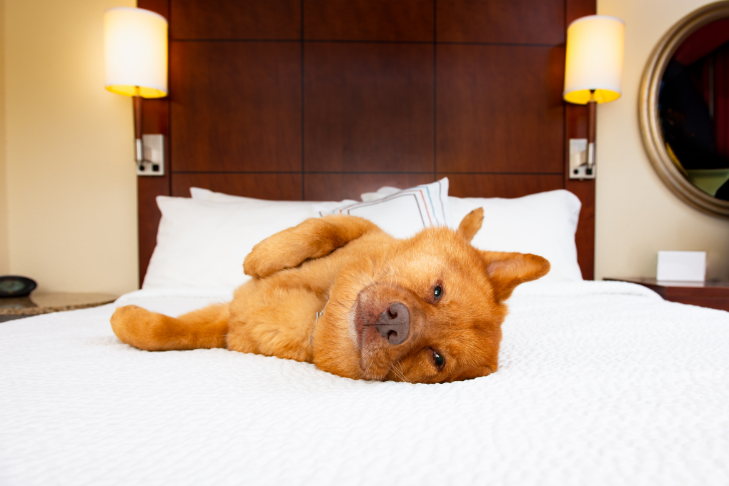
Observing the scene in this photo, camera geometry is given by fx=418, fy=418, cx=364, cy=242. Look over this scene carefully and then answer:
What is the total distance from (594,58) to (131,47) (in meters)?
3.01

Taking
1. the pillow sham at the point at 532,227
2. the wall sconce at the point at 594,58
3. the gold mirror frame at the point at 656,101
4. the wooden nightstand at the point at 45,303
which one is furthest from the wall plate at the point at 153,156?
the gold mirror frame at the point at 656,101

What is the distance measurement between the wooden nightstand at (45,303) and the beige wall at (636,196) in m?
3.53

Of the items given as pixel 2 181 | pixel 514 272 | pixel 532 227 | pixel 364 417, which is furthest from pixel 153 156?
pixel 364 417

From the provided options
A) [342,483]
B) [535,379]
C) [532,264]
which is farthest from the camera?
[532,264]

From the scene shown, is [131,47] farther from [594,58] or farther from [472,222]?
[594,58]

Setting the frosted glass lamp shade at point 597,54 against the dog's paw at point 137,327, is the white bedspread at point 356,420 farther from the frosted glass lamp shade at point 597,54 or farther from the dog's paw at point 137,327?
the frosted glass lamp shade at point 597,54

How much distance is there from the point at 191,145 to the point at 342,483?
9.91 ft

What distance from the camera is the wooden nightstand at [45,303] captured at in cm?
215

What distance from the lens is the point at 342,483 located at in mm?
413

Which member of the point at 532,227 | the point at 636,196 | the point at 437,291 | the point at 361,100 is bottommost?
the point at 437,291

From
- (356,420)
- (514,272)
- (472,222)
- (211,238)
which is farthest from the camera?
(211,238)

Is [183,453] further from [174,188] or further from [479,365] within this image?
[174,188]

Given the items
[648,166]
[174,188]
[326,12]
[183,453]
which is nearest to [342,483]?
[183,453]

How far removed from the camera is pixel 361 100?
3045mm
